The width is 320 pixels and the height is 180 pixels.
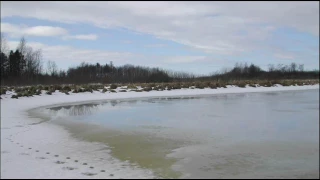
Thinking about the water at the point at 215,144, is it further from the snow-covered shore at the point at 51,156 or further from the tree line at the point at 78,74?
the tree line at the point at 78,74

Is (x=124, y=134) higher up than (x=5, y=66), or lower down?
lower down

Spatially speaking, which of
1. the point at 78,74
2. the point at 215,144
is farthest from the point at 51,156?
the point at 78,74

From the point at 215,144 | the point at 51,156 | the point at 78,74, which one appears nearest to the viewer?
the point at 51,156

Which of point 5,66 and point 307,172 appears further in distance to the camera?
point 5,66

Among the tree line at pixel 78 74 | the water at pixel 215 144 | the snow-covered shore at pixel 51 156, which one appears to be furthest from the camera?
the tree line at pixel 78 74

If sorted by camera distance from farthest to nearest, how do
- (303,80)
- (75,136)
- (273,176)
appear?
1. (303,80)
2. (75,136)
3. (273,176)

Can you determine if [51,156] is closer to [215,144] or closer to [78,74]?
[215,144]

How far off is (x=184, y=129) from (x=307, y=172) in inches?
189

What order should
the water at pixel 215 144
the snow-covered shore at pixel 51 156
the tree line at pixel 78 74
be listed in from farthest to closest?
1. the tree line at pixel 78 74
2. the water at pixel 215 144
3. the snow-covered shore at pixel 51 156

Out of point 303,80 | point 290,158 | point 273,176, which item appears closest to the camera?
point 273,176

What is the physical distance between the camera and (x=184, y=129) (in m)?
→ 9.59

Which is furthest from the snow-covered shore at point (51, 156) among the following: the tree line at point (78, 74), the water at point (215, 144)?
the tree line at point (78, 74)

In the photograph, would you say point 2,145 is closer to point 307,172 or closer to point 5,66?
point 307,172

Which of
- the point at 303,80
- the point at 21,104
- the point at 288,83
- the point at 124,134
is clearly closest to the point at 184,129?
the point at 124,134
